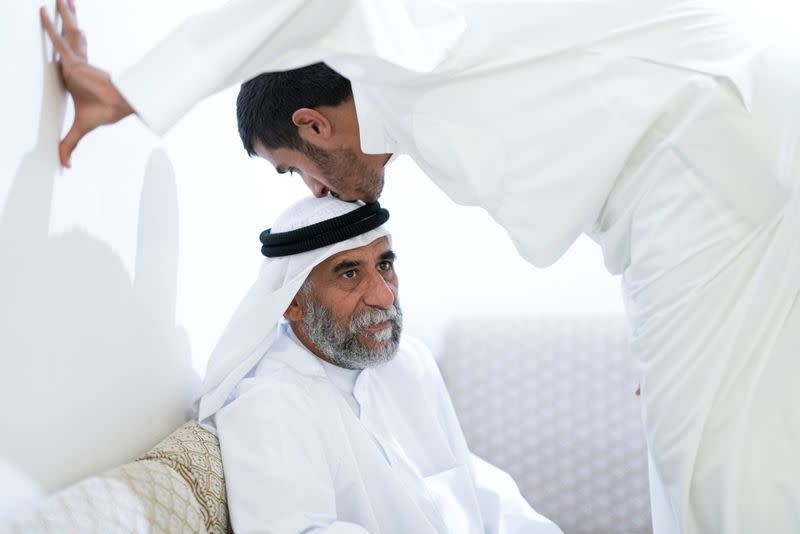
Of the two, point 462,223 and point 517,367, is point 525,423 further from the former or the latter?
point 462,223

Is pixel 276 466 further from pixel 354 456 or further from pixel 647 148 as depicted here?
pixel 647 148

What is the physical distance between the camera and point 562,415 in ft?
11.4

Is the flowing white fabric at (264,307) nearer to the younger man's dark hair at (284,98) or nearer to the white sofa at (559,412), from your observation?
the younger man's dark hair at (284,98)

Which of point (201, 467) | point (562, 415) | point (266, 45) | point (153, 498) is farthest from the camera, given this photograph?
point (562, 415)

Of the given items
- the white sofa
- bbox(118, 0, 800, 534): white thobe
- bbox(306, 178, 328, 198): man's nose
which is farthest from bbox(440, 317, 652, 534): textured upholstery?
bbox(118, 0, 800, 534): white thobe

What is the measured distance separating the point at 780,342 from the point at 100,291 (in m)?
1.46

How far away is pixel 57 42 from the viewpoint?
1.81m

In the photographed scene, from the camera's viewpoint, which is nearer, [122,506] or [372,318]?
[122,506]

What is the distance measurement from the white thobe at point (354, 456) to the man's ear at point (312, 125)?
0.66 m

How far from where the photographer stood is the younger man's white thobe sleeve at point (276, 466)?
212 cm

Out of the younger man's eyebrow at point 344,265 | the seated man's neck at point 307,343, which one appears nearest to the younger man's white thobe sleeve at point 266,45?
the younger man's eyebrow at point 344,265

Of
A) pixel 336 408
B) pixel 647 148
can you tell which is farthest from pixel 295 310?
pixel 647 148

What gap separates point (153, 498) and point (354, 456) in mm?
719

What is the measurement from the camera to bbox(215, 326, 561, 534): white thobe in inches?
85.4
